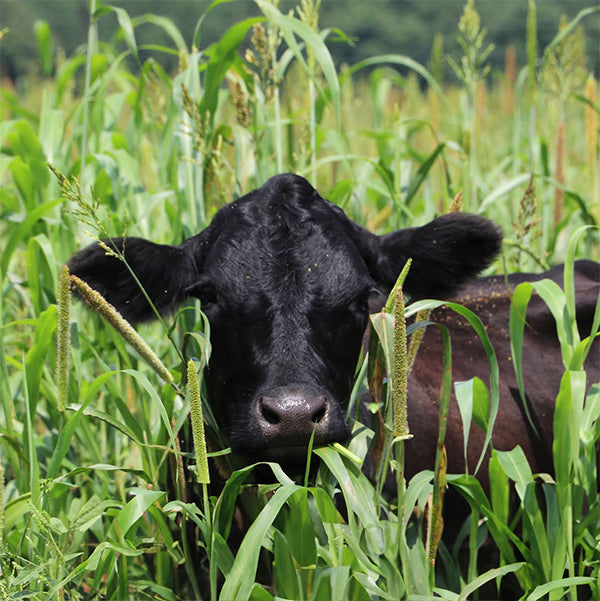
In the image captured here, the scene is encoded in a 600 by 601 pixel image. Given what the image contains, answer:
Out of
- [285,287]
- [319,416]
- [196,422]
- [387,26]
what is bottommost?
[319,416]

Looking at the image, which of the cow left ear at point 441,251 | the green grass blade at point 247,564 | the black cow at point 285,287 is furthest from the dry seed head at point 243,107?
the green grass blade at point 247,564

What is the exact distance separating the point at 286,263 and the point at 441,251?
630mm

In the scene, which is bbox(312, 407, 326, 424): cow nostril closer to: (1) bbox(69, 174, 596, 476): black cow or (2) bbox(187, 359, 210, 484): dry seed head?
(1) bbox(69, 174, 596, 476): black cow

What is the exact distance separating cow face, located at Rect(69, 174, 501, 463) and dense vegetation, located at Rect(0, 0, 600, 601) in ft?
0.41

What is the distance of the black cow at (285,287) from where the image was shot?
246 cm

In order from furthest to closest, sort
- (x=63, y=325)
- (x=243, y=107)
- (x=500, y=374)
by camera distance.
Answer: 1. (x=500, y=374)
2. (x=243, y=107)
3. (x=63, y=325)

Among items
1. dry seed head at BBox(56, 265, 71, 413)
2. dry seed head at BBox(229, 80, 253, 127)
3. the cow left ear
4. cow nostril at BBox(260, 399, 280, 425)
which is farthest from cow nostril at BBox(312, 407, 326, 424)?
dry seed head at BBox(229, 80, 253, 127)

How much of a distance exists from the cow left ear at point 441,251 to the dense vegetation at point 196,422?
0.55ft

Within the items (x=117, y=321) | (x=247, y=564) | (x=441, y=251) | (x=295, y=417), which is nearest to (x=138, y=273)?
(x=117, y=321)

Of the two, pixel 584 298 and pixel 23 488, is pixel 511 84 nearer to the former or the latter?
pixel 584 298

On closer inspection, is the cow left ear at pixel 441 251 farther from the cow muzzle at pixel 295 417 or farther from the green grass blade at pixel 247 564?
the green grass blade at pixel 247 564

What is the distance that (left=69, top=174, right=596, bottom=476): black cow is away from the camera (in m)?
2.46

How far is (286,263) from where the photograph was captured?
2.73 metres

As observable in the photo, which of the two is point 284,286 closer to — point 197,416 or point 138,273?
point 138,273
